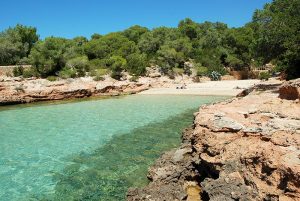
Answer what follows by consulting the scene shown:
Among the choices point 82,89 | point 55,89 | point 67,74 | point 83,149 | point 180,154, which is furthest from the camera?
point 67,74

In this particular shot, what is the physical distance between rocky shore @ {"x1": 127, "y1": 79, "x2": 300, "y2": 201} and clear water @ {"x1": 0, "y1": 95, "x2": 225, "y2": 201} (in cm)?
149

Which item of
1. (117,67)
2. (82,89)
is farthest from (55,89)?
(117,67)

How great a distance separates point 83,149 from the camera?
52.5ft

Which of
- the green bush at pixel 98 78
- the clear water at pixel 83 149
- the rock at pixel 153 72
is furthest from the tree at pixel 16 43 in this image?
the clear water at pixel 83 149

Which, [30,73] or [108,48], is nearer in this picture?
[30,73]

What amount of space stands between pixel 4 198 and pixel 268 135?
855 centimetres

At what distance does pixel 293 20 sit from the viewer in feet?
75.8

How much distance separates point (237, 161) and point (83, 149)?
934 centimetres

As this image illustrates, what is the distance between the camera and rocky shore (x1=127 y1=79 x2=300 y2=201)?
285 inches

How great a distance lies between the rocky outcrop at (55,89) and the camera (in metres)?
36.8

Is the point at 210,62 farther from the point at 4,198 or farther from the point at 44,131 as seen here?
the point at 4,198

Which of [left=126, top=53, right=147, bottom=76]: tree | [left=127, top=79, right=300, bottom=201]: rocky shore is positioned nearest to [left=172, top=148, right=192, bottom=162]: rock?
[left=127, top=79, right=300, bottom=201]: rocky shore

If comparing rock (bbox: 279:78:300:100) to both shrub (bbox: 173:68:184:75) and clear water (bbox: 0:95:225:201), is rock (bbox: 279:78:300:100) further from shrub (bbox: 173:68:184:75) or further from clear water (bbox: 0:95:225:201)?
shrub (bbox: 173:68:184:75)

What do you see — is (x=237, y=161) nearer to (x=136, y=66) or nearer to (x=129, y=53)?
(x=136, y=66)
